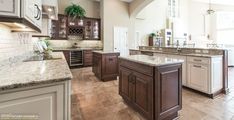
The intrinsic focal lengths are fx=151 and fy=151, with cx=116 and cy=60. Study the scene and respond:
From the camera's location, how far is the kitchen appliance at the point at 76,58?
22.6 feet

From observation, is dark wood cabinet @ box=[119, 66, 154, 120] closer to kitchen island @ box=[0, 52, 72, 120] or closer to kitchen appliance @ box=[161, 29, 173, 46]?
kitchen island @ box=[0, 52, 72, 120]

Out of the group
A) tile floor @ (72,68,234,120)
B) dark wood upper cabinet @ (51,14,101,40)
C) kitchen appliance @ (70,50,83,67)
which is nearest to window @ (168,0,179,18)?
dark wood upper cabinet @ (51,14,101,40)

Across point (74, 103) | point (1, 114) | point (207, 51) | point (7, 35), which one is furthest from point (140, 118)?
point (207, 51)

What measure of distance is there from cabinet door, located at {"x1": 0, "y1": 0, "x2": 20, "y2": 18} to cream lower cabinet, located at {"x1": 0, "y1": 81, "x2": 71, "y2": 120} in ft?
1.89

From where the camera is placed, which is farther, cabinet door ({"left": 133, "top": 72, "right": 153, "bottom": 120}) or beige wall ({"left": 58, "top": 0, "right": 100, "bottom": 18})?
beige wall ({"left": 58, "top": 0, "right": 100, "bottom": 18})

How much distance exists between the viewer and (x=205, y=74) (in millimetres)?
3363

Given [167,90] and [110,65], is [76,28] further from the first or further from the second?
[167,90]

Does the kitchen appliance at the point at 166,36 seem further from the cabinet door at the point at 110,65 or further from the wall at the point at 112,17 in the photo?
the cabinet door at the point at 110,65

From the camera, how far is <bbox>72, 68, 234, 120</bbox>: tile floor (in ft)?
8.08

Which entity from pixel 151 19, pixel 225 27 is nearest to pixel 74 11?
pixel 151 19

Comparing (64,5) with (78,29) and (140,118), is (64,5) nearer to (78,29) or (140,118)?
(78,29)

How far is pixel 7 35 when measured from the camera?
196cm

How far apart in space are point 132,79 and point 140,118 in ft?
2.07

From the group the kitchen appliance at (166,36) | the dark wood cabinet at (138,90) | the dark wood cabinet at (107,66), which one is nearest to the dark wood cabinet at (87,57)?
the dark wood cabinet at (107,66)
